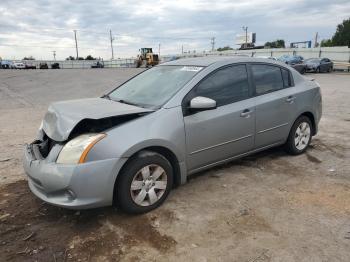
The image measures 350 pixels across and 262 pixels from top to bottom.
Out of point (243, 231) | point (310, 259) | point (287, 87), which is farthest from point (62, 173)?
point (287, 87)

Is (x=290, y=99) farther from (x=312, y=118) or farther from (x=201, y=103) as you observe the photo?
(x=201, y=103)

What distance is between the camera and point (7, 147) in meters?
6.25

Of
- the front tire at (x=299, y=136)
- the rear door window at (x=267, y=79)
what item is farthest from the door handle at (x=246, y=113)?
the front tire at (x=299, y=136)

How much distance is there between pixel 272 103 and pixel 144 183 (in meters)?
2.29

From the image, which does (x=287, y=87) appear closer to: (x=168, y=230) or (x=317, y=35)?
(x=168, y=230)

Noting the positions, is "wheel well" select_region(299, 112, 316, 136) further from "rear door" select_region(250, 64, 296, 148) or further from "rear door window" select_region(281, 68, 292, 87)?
"rear door window" select_region(281, 68, 292, 87)

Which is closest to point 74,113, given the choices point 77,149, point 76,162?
point 77,149

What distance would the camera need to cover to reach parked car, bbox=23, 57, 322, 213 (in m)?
3.29

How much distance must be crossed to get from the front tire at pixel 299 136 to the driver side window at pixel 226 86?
4.08 feet

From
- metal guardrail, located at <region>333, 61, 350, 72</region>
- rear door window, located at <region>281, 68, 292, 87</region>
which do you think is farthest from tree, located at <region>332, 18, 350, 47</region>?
rear door window, located at <region>281, 68, 292, 87</region>

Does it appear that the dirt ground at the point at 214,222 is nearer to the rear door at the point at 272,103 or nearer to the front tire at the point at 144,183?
the front tire at the point at 144,183

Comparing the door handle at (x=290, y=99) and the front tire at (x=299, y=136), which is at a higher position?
the door handle at (x=290, y=99)

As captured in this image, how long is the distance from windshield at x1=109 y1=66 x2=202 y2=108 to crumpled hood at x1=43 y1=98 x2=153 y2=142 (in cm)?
24

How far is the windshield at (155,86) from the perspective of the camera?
4.06 meters
